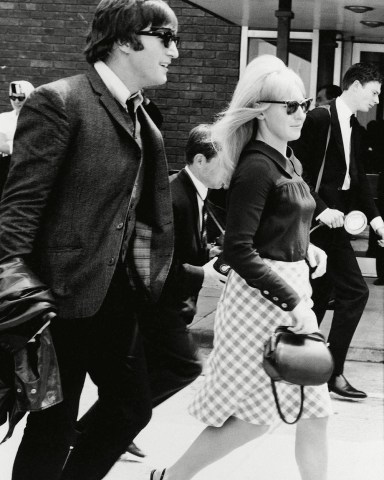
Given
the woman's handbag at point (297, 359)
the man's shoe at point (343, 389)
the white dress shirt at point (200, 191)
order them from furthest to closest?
the man's shoe at point (343, 389)
the white dress shirt at point (200, 191)
the woman's handbag at point (297, 359)

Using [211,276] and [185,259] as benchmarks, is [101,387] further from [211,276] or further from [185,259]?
[185,259]

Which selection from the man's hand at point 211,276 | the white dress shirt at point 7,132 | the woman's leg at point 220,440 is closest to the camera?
the woman's leg at point 220,440

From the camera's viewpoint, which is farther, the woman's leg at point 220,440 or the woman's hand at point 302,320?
the woman's leg at point 220,440

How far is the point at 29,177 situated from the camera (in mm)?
2867

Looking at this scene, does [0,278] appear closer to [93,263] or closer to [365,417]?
[93,263]

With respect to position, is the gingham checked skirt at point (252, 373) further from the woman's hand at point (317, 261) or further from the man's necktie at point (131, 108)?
the man's necktie at point (131, 108)

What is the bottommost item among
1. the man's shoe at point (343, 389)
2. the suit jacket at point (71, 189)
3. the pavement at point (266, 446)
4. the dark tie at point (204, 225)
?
the man's shoe at point (343, 389)

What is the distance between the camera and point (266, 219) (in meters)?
3.66

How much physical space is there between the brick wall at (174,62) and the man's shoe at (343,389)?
5.70 meters

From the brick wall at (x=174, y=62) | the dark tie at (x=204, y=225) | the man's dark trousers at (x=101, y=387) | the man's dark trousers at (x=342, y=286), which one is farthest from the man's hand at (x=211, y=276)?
the brick wall at (x=174, y=62)

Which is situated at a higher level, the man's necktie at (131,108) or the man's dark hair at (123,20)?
the man's dark hair at (123,20)

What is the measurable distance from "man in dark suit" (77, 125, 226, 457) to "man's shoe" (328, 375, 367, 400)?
1.90 metres

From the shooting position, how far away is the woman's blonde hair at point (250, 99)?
376 cm

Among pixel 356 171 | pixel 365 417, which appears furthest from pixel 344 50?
pixel 365 417
